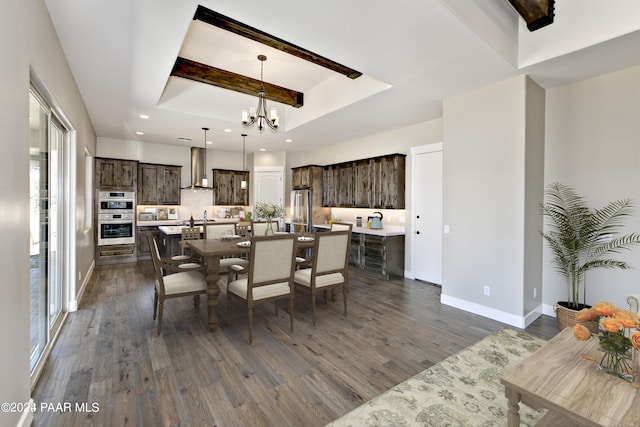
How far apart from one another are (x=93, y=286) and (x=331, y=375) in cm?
441

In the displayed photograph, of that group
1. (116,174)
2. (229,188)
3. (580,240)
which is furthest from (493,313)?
(116,174)

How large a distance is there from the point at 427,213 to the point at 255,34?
12.5ft

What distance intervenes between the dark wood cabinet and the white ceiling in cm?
87

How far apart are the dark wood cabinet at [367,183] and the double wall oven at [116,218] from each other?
4484 millimetres

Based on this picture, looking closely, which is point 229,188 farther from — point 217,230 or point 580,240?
point 580,240

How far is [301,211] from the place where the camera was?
24.3ft

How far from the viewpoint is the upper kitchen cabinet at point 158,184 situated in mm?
6957

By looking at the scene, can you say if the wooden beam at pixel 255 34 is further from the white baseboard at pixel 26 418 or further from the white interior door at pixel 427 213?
the white baseboard at pixel 26 418

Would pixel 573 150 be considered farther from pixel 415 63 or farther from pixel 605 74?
pixel 415 63

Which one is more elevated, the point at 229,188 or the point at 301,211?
the point at 229,188

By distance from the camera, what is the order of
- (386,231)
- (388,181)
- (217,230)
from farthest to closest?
(386,231) < (388,181) < (217,230)

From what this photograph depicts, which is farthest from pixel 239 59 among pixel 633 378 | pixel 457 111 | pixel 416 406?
pixel 633 378

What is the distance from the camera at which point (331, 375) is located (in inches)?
92.4

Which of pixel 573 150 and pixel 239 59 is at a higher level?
pixel 239 59
